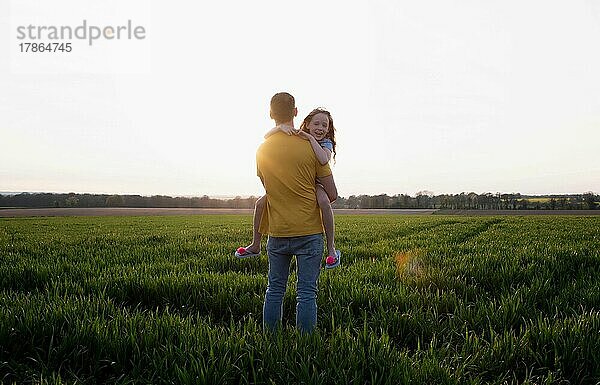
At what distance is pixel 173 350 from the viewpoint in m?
3.30

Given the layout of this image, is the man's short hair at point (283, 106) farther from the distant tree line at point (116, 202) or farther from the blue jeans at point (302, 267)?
the distant tree line at point (116, 202)

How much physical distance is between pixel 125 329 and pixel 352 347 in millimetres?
1898

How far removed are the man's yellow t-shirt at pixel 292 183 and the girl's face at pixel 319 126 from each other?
8.5 inches

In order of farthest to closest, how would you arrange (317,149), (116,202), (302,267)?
(116,202) < (302,267) < (317,149)

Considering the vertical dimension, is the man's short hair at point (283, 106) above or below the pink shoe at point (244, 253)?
above

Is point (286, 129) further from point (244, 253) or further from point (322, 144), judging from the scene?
point (244, 253)

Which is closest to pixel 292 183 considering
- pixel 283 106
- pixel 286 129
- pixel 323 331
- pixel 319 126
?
pixel 286 129

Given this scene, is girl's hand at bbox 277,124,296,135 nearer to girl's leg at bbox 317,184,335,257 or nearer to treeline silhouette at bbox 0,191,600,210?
girl's leg at bbox 317,184,335,257

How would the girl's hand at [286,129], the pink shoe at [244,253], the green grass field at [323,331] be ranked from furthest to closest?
the pink shoe at [244,253]
the girl's hand at [286,129]
the green grass field at [323,331]

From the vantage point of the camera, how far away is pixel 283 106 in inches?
142

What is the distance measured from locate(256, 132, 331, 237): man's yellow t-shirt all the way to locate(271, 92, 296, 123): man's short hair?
0.17 m

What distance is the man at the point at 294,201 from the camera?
11.4 feet

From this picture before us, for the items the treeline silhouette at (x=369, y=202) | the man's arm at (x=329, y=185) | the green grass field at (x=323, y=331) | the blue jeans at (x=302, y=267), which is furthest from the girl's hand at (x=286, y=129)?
the treeline silhouette at (x=369, y=202)

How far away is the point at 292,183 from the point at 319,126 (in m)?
0.56
